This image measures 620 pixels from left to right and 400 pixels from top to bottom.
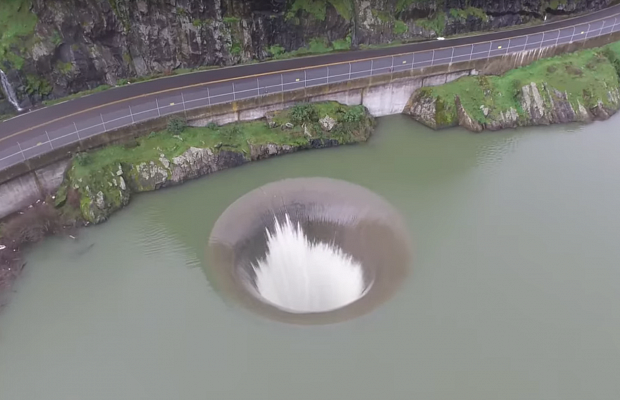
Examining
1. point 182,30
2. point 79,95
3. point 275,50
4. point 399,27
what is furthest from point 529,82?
point 79,95

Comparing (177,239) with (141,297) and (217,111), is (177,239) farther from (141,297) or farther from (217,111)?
(217,111)

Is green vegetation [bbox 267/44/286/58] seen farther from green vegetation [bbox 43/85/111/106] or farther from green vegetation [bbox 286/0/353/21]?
green vegetation [bbox 43/85/111/106]

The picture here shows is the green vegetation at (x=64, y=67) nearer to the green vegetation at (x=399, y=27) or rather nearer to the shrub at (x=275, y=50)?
the shrub at (x=275, y=50)

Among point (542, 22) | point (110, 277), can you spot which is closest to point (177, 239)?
point (110, 277)

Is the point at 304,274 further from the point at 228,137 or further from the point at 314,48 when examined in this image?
the point at 314,48

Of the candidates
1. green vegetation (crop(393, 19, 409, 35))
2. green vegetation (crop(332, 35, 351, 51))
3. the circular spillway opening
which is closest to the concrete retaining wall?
green vegetation (crop(332, 35, 351, 51))
